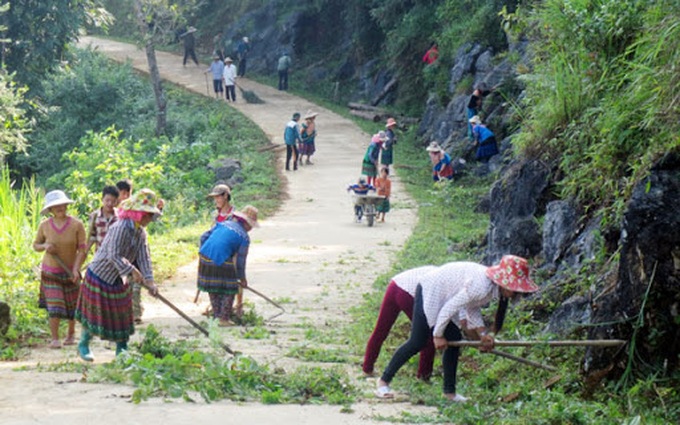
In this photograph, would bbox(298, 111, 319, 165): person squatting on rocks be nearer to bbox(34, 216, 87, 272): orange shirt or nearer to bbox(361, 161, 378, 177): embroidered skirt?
bbox(361, 161, 378, 177): embroidered skirt

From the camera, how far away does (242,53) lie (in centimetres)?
4316

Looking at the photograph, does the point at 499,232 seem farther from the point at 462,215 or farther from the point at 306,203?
the point at 306,203

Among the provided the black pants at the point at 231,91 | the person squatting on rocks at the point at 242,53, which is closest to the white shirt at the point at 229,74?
the black pants at the point at 231,91

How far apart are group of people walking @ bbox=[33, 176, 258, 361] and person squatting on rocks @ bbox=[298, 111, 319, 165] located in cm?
1642

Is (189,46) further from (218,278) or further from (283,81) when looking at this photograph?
(218,278)

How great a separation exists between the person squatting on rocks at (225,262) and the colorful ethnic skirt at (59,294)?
5.23 feet

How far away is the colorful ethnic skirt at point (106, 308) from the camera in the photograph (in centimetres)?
958

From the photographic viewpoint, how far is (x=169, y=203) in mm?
23422

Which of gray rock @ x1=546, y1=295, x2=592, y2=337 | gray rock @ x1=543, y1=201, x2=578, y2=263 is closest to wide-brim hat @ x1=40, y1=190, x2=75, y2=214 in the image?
gray rock @ x1=546, y1=295, x2=592, y2=337

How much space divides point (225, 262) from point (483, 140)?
1315 centimetres

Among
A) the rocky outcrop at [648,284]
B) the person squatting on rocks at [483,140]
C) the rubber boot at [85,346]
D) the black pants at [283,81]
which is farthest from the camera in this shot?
the black pants at [283,81]

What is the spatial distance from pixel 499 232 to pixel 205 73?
A: 3001cm

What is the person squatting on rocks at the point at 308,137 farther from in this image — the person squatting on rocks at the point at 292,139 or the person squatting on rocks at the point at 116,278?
the person squatting on rocks at the point at 116,278

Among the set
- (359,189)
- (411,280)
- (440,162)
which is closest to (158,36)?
(440,162)
